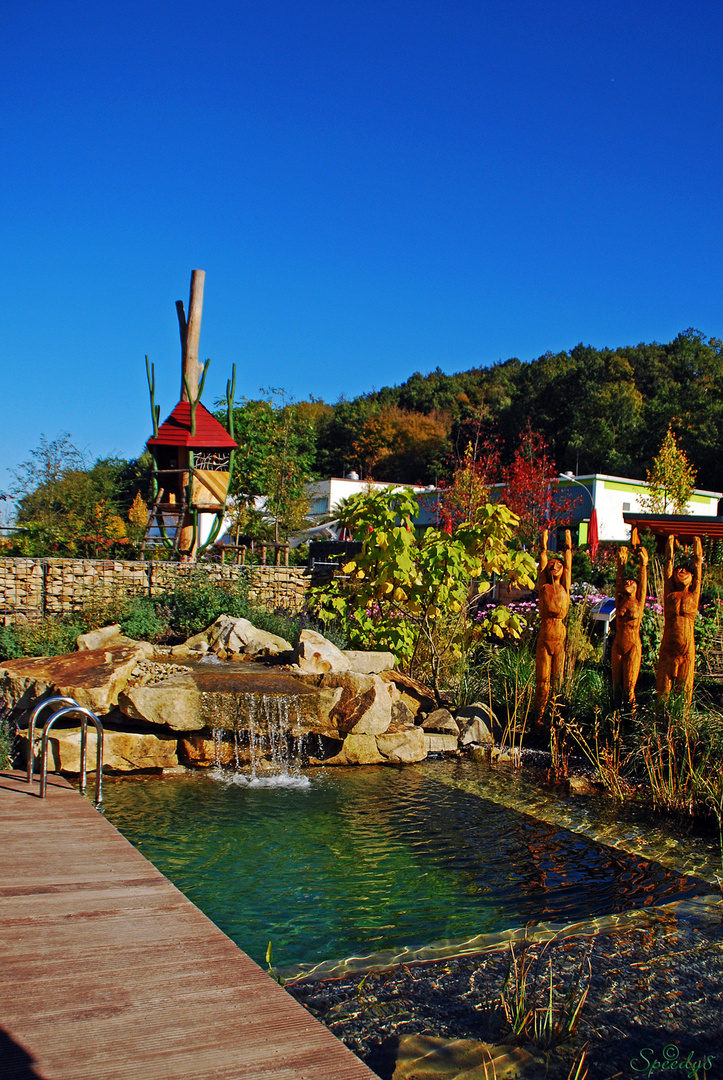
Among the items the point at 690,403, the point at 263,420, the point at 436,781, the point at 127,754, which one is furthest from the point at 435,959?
the point at 690,403

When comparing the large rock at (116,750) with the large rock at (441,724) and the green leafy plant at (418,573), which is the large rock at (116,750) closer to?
the large rock at (441,724)

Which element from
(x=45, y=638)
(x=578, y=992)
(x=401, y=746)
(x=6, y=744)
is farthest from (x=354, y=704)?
(x=578, y=992)

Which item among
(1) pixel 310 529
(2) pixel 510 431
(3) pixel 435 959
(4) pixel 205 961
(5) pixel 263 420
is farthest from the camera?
(2) pixel 510 431

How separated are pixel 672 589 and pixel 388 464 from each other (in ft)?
122

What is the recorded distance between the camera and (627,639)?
8102 millimetres

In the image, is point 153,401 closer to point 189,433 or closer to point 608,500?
point 189,433

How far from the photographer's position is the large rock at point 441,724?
9266 millimetres

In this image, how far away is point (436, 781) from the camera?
7887 mm

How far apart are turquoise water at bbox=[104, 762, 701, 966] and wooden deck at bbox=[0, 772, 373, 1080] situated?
3.32 feet

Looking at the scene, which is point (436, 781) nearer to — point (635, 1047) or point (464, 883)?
point (464, 883)

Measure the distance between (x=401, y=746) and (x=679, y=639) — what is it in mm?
3210
